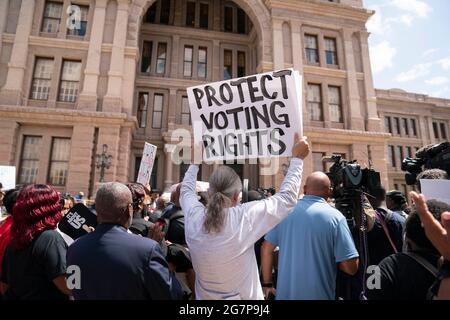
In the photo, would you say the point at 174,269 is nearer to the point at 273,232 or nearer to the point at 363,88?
the point at 273,232

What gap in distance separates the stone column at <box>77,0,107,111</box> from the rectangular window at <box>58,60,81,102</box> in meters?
0.77

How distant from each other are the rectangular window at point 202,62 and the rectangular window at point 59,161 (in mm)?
10663

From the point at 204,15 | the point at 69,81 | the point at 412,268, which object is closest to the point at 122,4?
the point at 69,81

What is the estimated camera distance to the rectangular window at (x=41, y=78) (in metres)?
16.1

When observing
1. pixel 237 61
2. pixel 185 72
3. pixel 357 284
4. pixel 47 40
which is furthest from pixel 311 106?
pixel 357 284

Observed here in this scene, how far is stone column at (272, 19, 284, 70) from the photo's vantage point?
1898 centimetres

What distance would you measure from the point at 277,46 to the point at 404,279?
19.6m

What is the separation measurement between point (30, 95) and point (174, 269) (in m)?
17.4

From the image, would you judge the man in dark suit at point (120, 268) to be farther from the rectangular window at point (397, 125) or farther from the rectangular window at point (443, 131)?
the rectangular window at point (443, 131)

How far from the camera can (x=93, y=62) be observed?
16.5m

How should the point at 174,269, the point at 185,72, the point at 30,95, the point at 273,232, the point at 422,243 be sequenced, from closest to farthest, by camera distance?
the point at 422,243 < the point at 174,269 < the point at 273,232 < the point at 30,95 < the point at 185,72

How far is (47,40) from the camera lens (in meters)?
16.5

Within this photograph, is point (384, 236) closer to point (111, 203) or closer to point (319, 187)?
point (319, 187)

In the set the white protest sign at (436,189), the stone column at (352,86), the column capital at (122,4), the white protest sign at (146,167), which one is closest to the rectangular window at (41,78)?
the column capital at (122,4)
